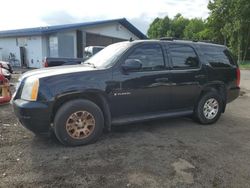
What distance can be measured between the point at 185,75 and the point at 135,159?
7.93ft

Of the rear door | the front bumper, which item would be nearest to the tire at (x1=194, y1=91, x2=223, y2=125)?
the rear door

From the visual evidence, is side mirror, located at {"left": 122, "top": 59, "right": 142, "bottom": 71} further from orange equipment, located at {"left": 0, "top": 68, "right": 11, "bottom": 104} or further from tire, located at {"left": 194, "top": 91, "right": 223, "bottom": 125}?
orange equipment, located at {"left": 0, "top": 68, "right": 11, "bottom": 104}

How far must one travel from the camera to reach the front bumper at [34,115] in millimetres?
4586

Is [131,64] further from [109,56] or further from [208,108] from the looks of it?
[208,108]

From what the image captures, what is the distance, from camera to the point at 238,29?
1518 inches

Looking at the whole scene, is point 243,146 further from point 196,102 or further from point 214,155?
point 196,102

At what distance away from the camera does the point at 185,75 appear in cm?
606

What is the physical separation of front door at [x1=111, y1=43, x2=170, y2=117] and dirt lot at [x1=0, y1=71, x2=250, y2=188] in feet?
1.83

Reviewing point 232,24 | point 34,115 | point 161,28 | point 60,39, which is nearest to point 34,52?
point 60,39

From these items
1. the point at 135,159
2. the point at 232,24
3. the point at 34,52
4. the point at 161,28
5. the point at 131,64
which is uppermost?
the point at 161,28

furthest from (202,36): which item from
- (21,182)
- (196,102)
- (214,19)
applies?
(21,182)

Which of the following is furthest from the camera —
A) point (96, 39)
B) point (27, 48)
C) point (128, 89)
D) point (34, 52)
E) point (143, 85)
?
point (27, 48)

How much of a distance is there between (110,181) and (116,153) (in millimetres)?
951

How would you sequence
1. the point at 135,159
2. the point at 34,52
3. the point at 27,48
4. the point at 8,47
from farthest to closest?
the point at 8,47
the point at 27,48
the point at 34,52
the point at 135,159
